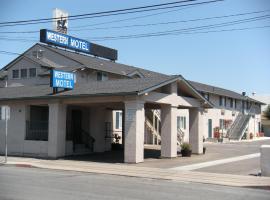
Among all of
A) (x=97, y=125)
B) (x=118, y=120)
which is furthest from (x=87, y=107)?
(x=118, y=120)

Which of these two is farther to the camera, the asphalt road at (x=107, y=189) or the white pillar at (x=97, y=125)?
the white pillar at (x=97, y=125)

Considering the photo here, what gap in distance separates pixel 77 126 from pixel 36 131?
11.3ft

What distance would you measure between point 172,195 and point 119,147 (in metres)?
20.5

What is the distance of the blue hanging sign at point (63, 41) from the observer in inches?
1550

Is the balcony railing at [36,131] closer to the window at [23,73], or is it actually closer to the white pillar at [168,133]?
the white pillar at [168,133]

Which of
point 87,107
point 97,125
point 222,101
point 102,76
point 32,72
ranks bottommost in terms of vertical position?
point 97,125

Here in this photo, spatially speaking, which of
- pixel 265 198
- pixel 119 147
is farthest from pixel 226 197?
pixel 119 147

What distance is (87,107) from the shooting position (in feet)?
95.1

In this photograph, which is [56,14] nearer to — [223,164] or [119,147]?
[119,147]

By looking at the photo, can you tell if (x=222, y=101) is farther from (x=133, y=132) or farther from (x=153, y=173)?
(x=153, y=173)

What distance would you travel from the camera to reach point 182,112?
44.2 meters

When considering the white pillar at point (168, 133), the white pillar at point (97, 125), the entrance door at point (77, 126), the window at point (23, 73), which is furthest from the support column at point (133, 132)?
the window at point (23, 73)

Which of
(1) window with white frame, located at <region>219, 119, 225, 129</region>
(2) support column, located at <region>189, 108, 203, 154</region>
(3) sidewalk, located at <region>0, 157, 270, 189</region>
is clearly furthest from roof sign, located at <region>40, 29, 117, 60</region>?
(3) sidewalk, located at <region>0, 157, 270, 189</region>

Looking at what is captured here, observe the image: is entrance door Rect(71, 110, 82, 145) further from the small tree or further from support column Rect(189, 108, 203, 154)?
the small tree
